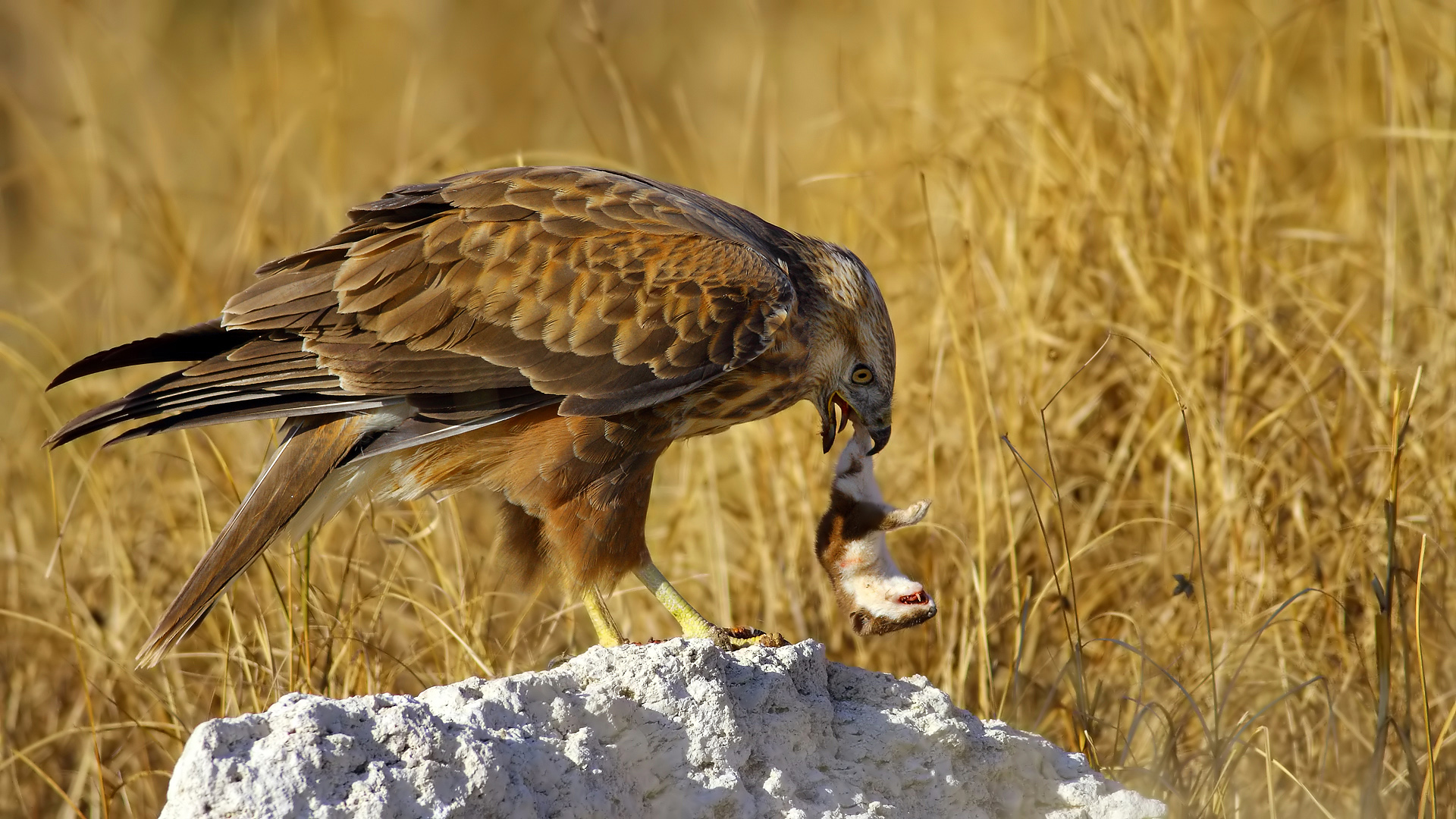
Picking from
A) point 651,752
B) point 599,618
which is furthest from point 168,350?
point 651,752

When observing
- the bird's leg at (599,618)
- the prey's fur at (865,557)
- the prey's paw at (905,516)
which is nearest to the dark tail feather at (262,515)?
the bird's leg at (599,618)

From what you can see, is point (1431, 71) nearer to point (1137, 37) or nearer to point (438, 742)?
point (1137, 37)

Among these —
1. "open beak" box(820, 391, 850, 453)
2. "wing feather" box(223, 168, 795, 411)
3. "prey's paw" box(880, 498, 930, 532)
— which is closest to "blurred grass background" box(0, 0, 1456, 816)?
"prey's paw" box(880, 498, 930, 532)

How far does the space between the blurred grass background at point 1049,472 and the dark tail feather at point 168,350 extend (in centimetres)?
31

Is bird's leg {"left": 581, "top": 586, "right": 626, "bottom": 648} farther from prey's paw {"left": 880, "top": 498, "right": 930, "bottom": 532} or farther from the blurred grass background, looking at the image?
prey's paw {"left": 880, "top": 498, "right": 930, "bottom": 532}

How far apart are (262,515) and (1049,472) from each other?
240 centimetres

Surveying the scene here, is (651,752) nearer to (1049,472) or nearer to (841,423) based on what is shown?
(841,423)

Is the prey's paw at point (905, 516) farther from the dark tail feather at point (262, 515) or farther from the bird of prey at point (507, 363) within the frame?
the dark tail feather at point (262, 515)

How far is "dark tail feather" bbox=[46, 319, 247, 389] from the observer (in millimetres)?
3188

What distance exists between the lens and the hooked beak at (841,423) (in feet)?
12.1

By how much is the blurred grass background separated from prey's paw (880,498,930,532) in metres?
0.31

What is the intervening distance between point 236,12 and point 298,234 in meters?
7.70

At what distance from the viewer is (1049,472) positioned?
4309 mm

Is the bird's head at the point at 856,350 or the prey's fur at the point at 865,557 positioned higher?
the bird's head at the point at 856,350
